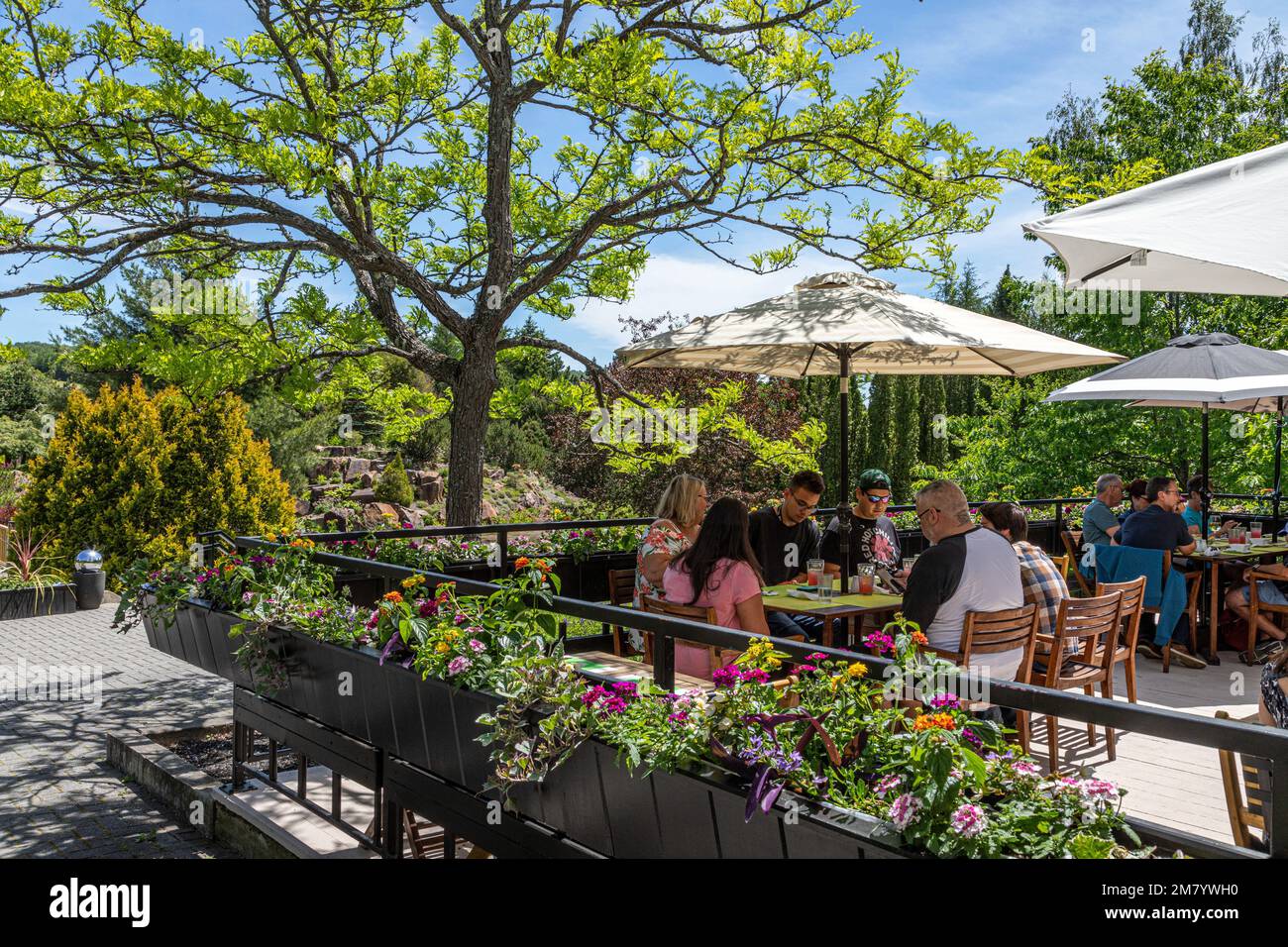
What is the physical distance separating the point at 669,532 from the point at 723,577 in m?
0.78

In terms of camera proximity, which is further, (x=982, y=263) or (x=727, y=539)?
(x=982, y=263)

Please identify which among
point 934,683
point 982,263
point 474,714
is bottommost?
point 474,714

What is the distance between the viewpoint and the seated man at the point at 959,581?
13.4 ft

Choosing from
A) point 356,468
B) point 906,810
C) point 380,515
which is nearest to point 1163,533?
point 906,810

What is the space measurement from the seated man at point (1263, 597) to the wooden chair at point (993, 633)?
3617 mm

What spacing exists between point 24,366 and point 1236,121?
3598cm

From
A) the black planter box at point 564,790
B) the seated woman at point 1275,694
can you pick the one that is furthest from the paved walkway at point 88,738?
the seated woman at point 1275,694

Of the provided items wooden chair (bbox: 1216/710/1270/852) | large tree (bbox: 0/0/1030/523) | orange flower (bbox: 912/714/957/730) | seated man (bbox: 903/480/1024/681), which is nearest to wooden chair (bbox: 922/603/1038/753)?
seated man (bbox: 903/480/1024/681)

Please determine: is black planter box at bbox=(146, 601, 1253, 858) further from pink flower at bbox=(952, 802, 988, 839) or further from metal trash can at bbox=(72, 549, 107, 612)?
metal trash can at bbox=(72, 549, 107, 612)

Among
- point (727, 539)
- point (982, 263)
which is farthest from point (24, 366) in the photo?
point (982, 263)

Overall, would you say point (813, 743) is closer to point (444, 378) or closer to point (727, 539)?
point (727, 539)

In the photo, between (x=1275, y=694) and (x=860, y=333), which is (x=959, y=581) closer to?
(x=1275, y=694)

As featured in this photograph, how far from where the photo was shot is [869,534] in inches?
265

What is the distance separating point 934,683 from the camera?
7.82 feet
